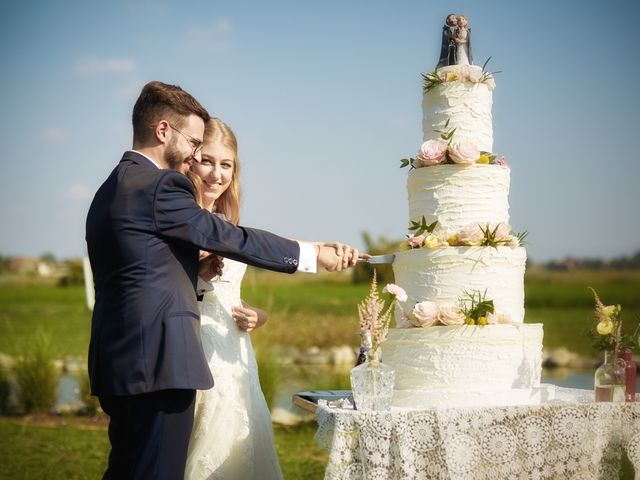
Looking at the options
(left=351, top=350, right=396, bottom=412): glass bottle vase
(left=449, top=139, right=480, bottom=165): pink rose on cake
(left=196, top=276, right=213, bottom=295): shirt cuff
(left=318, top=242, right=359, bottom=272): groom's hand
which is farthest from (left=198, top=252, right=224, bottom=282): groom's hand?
(left=449, top=139, right=480, bottom=165): pink rose on cake

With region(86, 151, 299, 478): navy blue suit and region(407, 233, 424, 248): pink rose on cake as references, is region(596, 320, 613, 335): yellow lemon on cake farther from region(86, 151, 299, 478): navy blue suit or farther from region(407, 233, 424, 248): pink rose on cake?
region(86, 151, 299, 478): navy blue suit

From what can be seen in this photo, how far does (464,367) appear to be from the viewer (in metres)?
4.39

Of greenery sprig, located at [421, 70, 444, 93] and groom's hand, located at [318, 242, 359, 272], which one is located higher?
greenery sprig, located at [421, 70, 444, 93]

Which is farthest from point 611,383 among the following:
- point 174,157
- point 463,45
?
point 174,157

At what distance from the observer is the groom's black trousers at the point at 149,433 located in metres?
3.35

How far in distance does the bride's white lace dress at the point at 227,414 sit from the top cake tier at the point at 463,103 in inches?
68.2

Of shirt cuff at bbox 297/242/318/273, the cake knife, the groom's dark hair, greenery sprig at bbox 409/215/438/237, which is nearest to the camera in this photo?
the groom's dark hair

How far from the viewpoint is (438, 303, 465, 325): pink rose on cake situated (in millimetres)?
4387

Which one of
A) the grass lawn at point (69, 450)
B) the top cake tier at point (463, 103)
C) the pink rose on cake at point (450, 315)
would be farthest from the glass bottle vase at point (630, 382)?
the grass lawn at point (69, 450)

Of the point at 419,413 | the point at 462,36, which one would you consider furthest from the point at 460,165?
the point at 419,413

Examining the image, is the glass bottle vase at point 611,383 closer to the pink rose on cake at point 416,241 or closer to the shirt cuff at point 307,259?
the pink rose on cake at point 416,241

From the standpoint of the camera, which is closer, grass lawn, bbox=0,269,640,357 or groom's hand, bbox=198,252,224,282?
groom's hand, bbox=198,252,224,282

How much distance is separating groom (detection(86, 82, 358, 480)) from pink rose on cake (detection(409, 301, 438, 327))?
128cm

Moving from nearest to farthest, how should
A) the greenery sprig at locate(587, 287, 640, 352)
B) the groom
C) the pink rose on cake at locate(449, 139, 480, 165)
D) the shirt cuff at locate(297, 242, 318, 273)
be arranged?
the groom
the shirt cuff at locate(297, 242, 318, 273)
the greenery sprig at locate(587, 287, 640, 352)
the pink rose on cake at locate(449, 139, 480, 165)
